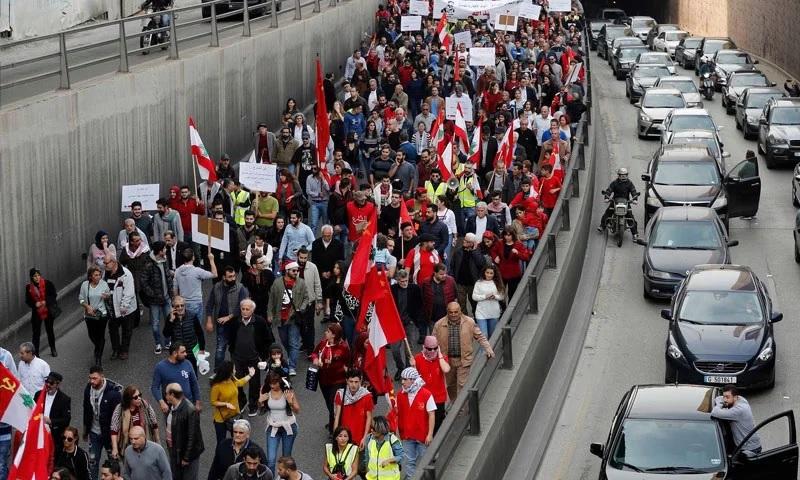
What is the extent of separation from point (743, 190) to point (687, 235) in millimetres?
4061

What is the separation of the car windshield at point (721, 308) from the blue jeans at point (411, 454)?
626 centimetres

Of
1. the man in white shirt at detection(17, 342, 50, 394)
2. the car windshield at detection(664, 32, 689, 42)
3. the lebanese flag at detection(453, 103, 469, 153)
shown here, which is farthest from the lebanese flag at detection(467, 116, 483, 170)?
the car windshield at detection(664, 32, 689, 42)

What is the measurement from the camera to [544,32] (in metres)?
46.0

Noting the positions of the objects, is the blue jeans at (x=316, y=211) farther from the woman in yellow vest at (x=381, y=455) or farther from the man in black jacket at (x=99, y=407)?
the woman in yellow vest at (x=381, y=455)

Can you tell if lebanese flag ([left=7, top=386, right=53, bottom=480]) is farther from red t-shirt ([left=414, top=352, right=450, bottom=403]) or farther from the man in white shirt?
red t-shirt ([left=414, top=352, right=450, bottom=403])

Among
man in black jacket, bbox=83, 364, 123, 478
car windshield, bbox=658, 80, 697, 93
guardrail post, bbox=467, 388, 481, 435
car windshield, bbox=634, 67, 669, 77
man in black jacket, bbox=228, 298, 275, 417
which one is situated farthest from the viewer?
car windshield, bbox=634, 67, 669, 77

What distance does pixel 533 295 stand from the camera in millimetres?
18750

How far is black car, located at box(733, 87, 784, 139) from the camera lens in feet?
124

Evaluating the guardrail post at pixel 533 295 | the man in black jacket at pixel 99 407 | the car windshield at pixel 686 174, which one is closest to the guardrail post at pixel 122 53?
the guardrail post at pixel 533 295

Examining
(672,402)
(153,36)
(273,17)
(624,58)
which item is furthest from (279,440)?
(624,58)

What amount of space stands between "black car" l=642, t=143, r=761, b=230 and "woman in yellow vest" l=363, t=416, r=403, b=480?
15.0m

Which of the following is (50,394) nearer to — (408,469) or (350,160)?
(408,469)

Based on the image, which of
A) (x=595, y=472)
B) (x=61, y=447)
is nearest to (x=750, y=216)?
(x=595, y=472)

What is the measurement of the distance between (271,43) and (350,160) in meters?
6.39
